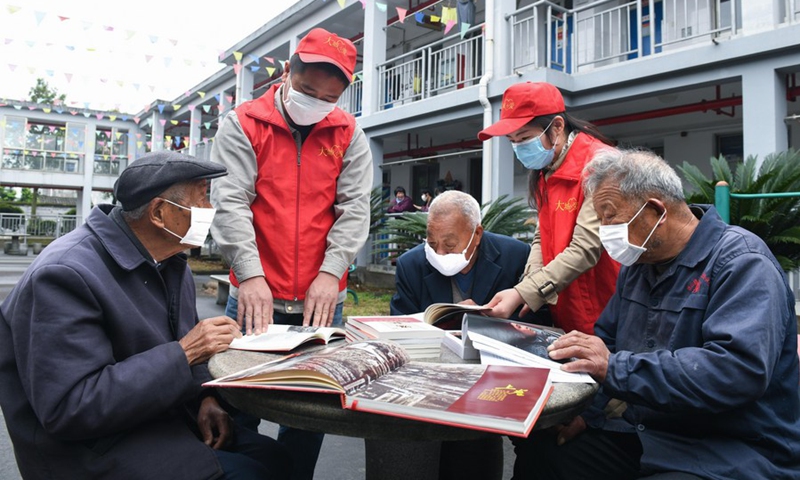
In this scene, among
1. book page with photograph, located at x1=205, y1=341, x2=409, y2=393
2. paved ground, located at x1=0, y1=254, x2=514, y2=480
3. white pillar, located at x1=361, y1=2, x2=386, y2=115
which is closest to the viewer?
book page with photograph, located at x1=205, y1=341, x2=409, y2=393

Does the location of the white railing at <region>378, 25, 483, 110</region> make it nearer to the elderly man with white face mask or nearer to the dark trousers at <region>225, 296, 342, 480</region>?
the elderly man with white face mask

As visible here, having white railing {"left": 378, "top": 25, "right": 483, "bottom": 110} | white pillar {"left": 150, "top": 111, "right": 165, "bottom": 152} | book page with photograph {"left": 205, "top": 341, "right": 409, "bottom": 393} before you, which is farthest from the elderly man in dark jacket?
white pillar {"left": 150, "top": 111, "right": 165, "bottom": 152}

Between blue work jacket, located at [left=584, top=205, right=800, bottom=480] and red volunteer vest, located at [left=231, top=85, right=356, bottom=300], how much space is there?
1266 mm

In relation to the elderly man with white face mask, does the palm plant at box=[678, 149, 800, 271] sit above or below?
above

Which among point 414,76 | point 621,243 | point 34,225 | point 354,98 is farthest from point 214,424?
point 34,225

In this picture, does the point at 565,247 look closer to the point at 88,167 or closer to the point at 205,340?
the point at 205,340

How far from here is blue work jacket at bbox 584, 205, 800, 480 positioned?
4.21 ft

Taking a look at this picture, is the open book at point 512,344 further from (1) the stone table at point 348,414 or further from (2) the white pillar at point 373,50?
(2) the white pillar at point 373,50

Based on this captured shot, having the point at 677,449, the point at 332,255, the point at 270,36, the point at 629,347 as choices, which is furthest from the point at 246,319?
the point at 270,36

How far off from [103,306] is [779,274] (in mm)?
1672

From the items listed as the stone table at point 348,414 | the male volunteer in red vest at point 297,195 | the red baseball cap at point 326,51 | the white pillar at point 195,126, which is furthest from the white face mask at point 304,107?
the white pillar at point 195,126

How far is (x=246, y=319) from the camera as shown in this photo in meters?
1.99

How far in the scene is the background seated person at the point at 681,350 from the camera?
1.30 metres

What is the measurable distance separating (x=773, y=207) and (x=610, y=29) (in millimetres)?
4321
